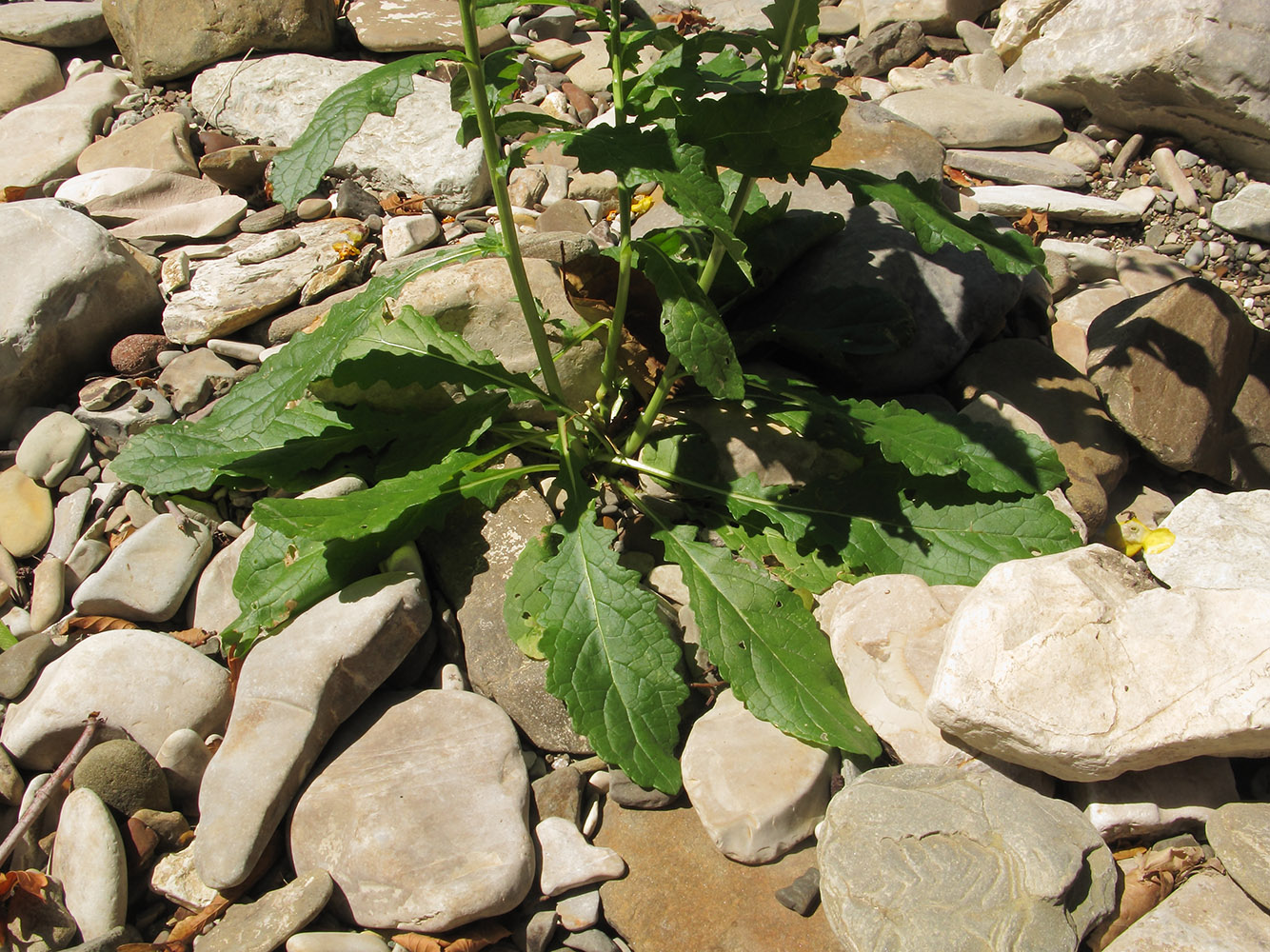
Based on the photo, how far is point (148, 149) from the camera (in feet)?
14.5

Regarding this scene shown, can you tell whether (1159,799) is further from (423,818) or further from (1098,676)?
(423,818)

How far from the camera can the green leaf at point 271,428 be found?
248cm

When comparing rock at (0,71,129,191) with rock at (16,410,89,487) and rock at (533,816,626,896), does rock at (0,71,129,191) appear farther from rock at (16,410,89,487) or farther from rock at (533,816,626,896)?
rock at (533,816,626,896)

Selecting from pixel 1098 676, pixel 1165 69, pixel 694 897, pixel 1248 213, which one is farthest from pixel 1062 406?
pixel 1165 69

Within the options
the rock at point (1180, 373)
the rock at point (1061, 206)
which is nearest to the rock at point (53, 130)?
the rock at point (1061, 206)

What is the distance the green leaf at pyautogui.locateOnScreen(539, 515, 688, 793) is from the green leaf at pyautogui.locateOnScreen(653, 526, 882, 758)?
159 mm

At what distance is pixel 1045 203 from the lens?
14.5 ft

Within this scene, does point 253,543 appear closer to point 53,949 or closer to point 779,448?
point 53,949

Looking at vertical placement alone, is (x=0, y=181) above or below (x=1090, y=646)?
above

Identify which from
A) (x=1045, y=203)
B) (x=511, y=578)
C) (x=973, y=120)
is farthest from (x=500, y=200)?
(x=973, y=120)

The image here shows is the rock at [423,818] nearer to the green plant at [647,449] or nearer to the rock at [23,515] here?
the green plant at [647,449]

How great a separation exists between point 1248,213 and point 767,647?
3460mm

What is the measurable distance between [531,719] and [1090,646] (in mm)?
1500

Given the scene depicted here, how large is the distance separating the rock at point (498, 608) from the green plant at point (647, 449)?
11 centimetres
